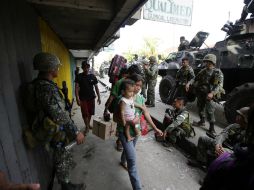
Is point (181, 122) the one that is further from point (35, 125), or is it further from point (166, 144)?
point (35, 125)

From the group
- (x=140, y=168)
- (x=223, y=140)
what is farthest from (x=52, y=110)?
(x=223, y=140)

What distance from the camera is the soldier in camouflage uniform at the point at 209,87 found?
4.76m

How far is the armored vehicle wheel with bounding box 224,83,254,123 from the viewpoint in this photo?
445 cm

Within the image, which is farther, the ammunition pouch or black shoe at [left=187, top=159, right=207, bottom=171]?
black shoe at [left=187, top=159, right=207, bottom=171]

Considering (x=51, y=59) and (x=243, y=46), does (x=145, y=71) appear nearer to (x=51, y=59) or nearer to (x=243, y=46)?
(x=243, y=46)

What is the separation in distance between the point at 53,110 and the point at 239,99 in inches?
160

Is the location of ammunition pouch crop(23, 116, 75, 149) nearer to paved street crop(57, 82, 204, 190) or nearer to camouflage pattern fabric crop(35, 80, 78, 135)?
camouflage pattern fabric crop(35, 80, 78, 135)

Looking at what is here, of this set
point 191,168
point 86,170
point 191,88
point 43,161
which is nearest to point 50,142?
point 43,161

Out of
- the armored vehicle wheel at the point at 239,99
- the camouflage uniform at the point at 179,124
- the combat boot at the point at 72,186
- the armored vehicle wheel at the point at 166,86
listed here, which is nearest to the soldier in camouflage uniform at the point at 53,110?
the combat boot at the point at 72,186

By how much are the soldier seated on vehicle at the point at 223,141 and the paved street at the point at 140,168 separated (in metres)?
0.29

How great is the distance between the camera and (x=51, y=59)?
7.93 ft

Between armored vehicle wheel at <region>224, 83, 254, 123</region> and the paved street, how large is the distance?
160 centimetres

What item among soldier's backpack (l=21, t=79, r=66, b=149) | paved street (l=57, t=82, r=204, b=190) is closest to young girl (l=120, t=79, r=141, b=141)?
soldier's backpack (l=21, t=79, r=66, b=149)

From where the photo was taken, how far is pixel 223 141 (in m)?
3.09
